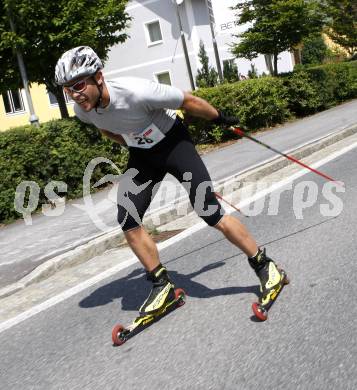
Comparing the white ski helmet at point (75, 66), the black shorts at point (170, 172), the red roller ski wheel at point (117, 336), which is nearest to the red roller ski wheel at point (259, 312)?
the black shorts at point (170, 172)

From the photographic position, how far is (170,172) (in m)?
4.39

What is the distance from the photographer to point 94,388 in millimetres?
3479

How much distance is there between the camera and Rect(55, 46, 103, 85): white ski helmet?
3879 mm

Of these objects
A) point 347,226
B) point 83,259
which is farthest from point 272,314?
point 83,259

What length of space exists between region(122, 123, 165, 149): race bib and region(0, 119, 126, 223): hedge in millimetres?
5795

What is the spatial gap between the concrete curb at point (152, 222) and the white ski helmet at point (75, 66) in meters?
2.67

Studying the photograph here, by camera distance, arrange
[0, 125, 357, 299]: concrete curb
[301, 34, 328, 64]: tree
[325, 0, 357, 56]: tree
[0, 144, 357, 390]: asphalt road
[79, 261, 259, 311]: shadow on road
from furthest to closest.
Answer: [301, 34, 328, 64]: tree → [325, 0, 357, 56]: tree → [0, 125, 357, 299]: concrete curb → [79, 261, 259, 311]: shadow on road → [0, 144, 357, 390]: asphalt road

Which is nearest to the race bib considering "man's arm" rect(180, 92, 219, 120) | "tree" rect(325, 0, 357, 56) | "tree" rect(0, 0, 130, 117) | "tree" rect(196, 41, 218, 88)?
"man's arm" rect(180, 92, 219, 120)

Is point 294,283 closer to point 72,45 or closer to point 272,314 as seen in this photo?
point 272,314

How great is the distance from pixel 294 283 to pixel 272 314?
0.60m

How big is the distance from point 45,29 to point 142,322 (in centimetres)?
998

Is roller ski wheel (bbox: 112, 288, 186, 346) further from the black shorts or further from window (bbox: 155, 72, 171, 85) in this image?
window (bbox: 155, 72, 171, 85)

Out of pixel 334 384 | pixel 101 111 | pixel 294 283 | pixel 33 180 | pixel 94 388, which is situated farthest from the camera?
pixel 33 180

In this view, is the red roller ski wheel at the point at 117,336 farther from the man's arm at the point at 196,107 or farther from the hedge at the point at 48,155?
the hedge at the point at 48,155
